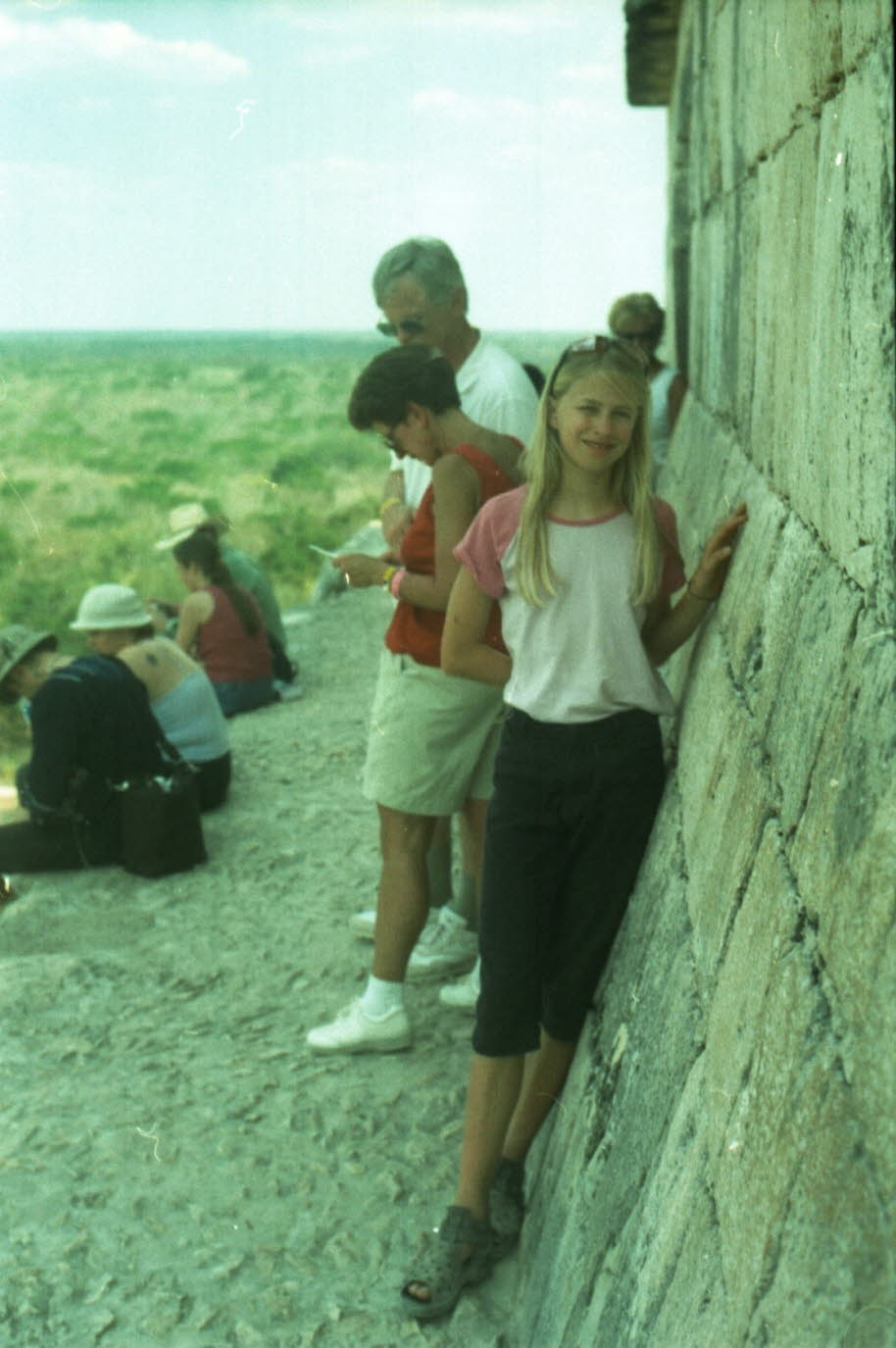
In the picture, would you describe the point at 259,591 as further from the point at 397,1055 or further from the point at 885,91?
the point at 885,91

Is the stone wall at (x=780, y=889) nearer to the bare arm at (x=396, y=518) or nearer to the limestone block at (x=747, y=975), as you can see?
the limestone block at (x=747, y=975)

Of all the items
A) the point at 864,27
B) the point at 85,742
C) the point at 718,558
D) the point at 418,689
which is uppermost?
the point at 864,27

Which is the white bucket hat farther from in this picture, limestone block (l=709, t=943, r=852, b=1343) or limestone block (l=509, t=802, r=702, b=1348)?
limestone block (l=709, t=943, r=852, b=1343)

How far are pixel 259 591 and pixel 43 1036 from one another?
17.8 ft

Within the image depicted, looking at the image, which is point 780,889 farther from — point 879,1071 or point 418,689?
point 418,689

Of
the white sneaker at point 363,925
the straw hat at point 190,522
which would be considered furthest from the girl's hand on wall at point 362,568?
the straw hat at point 190,522

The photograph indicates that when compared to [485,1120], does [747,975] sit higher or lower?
higher

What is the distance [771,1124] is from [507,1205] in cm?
168

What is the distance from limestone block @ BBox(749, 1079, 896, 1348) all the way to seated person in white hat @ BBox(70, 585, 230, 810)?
5.08 metres

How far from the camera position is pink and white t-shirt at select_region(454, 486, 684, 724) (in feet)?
9.56

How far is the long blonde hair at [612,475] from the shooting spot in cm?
289

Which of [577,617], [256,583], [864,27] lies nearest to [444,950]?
[577,617]

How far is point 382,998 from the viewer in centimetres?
418

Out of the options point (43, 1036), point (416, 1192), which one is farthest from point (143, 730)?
point (416, 1192)
